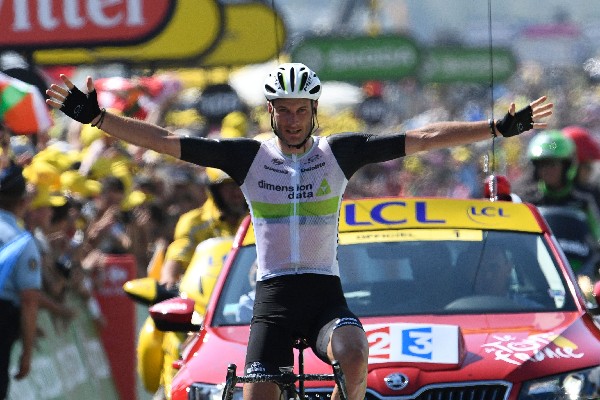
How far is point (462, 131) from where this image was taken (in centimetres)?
735

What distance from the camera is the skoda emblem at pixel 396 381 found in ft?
24.3

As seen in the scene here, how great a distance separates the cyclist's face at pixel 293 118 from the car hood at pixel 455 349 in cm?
107

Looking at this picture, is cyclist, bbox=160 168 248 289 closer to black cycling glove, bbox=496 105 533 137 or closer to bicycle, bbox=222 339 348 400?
black cycling glove, bbox=496 105 533 137

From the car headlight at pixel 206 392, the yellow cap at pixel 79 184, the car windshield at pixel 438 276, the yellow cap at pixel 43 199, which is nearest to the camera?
the car headlight at pixel 206 392

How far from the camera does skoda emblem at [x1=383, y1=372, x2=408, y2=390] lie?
7.41m

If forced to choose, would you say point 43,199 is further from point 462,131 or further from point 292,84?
point 462,131

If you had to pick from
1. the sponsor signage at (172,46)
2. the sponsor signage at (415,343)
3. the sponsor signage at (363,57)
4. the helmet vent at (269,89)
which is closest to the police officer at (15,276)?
the sponsor signage at (415,343)

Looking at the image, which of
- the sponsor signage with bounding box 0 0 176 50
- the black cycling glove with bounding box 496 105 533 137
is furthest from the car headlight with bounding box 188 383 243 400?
the sponsor signage with bounding box 0 0 176 50

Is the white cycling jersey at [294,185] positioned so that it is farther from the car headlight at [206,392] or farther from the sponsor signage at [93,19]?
the sponsor signage at [93,19]

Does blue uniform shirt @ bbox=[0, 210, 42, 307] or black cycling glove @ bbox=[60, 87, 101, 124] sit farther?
blue uniform shirt @ bbox=[0, 210, 42, 307]

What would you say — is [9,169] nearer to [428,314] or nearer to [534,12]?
[428,314]

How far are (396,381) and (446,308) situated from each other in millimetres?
1093

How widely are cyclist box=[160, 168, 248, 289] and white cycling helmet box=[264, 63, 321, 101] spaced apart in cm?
471

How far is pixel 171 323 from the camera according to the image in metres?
8.22
